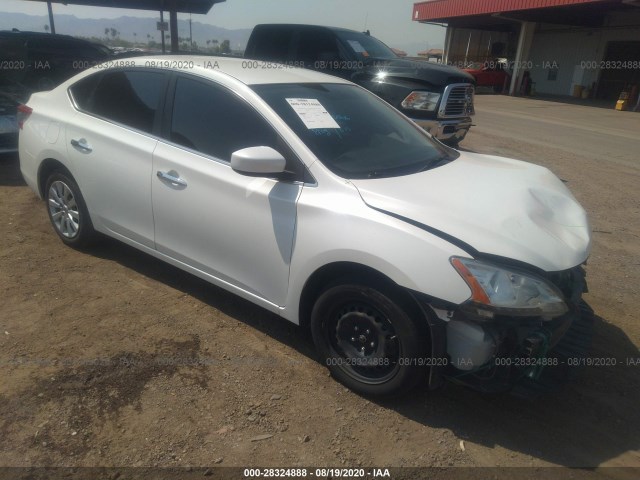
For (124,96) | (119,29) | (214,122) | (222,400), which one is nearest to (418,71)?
(124,96)

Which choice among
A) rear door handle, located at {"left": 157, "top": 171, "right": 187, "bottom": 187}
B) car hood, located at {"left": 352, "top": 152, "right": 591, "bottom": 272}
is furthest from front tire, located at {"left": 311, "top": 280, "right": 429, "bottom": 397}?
rear door handle, located at {"left": 157, "top": 171, "right": 187, "bottom": 187}

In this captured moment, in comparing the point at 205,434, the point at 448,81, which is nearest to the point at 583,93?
the point at 448,81

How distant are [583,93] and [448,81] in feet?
78.0

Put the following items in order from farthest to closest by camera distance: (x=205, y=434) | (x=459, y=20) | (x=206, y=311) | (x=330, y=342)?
(x=459, y=20) → (x=206, y=311) → (x=330, y=342) → (x=205, y=434)

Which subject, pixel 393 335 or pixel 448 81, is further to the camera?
pixel 448 81

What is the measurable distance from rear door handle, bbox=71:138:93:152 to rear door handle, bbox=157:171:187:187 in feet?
2.92

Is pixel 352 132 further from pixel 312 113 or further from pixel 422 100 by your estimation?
pixel 422 100

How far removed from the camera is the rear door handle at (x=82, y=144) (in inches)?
156

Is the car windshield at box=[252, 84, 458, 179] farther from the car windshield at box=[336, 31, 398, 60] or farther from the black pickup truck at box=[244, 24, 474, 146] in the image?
the car windshield at box=[336, 31, 398, 60]

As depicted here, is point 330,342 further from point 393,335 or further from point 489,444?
point 489,444

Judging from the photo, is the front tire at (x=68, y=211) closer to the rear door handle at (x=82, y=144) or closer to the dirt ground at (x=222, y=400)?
the rear door handle at (x=82, y=144)

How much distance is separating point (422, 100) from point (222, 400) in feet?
20.5

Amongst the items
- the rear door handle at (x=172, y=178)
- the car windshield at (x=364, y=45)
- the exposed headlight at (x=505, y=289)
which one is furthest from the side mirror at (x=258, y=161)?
the car windshield at (x=364, y=45)

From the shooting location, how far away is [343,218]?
2691mm
